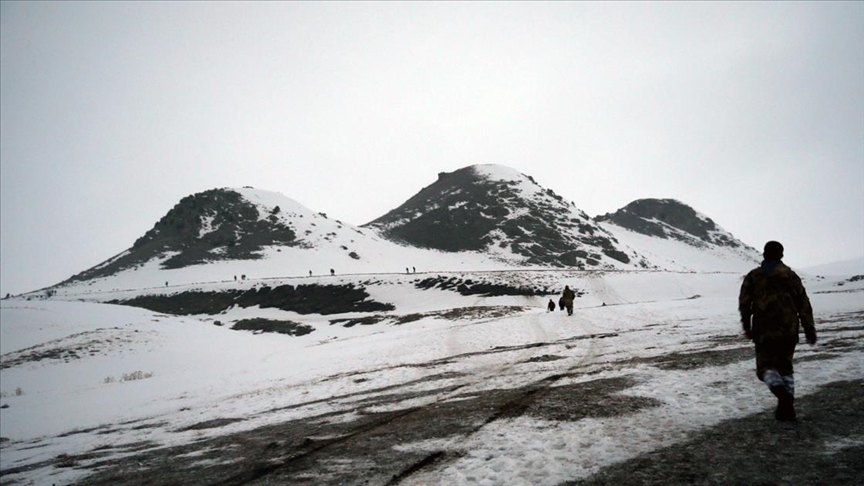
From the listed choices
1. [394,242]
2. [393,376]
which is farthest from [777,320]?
[394,242]

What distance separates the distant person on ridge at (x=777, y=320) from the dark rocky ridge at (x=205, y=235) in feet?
300

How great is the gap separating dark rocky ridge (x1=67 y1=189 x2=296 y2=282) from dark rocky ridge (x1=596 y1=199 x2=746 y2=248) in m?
127

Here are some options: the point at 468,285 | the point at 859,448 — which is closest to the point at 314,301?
the point at 468,285

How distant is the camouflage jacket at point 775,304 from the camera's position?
18.7 feet

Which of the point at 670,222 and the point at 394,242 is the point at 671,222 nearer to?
the point at 670,222

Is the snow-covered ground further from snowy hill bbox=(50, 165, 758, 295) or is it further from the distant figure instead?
snowy hill bbox=(50, 165, 758, 295)

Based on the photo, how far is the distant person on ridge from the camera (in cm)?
548

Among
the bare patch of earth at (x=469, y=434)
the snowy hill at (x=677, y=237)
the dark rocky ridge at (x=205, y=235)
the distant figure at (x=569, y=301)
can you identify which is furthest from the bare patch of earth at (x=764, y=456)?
the snowy hill at (x=677, y=237)

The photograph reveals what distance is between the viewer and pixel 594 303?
3928 cm

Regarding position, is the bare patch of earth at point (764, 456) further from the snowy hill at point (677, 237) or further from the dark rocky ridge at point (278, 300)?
the snowy hill at point (677, 237)

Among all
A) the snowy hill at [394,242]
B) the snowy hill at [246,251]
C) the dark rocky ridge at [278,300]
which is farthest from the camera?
the snowy hill at [394,242]

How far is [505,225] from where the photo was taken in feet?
360

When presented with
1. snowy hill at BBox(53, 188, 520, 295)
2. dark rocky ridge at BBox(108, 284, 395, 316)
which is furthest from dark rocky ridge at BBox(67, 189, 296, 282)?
dark rocky ridge at BBox(108, 284, 395, 316)

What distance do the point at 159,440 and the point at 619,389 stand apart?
31.0ft
